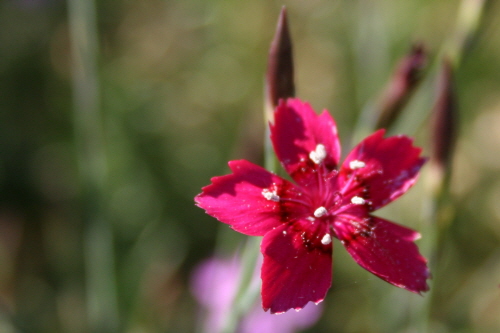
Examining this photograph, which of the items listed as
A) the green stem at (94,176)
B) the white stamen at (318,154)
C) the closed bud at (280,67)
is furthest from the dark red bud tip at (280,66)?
the green stem at (94,176)

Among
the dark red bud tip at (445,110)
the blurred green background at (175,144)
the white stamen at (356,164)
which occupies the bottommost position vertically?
the blurred green background at (175,144)

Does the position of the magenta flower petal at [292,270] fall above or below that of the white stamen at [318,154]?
below

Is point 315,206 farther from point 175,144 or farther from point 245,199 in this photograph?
point 175,144

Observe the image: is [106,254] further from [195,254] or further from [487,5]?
[487,5]

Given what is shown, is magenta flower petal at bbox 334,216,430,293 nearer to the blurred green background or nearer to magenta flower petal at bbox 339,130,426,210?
magenta flower petal at bbox 339,130,426,210

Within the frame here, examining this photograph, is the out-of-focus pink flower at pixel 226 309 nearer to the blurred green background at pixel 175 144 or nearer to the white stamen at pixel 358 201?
the blurred green background at pixel 175 144

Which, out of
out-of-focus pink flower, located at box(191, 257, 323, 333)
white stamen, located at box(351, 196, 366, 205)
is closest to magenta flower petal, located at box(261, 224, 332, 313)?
white stamen, located at box(351, 196, 366, 205)

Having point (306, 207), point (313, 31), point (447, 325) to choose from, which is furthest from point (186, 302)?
point (313, 31)
